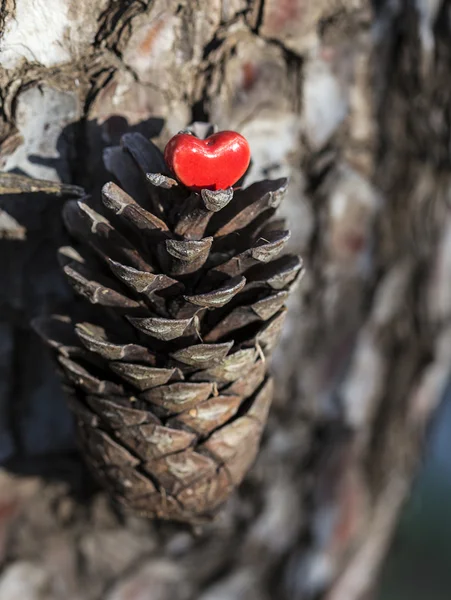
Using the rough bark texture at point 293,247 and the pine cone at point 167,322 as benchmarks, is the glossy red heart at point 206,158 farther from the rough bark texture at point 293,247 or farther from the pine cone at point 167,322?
the rough bark texture at point 293,247

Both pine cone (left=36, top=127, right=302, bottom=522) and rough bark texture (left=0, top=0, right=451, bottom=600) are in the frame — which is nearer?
pine cone (left=36, top=127, right=302, bottom=522)

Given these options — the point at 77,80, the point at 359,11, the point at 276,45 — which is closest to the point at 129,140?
the point at 77,80

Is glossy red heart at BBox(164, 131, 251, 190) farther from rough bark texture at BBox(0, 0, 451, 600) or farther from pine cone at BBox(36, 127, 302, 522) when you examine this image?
rough bark texture at BBox(0, 0, 451, 600)

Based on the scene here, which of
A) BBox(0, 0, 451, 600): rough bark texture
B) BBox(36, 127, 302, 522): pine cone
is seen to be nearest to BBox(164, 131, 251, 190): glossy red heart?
BBox(36, 127, 302, 522): pine cone

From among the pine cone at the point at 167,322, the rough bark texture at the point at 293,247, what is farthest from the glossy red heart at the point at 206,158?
the rough bark texture at the point at 293,247

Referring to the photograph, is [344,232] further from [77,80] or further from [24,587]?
[24,587]
